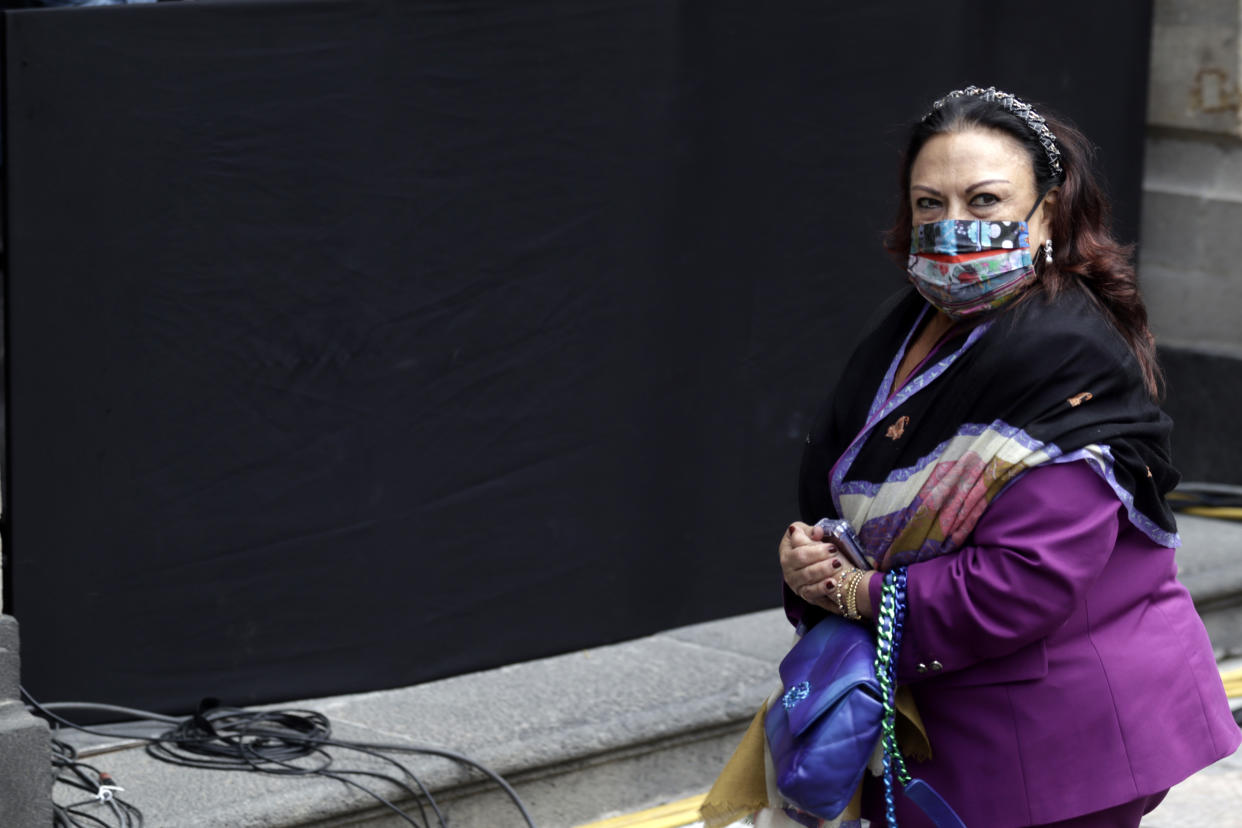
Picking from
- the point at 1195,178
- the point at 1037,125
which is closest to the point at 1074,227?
the point at 1037,125

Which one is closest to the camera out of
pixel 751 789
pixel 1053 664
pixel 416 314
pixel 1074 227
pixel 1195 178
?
pixel 1053 664

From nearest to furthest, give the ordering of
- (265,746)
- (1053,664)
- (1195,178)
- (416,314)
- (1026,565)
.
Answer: (1026,565)
(1053,664)
(265,746)
(416,314)
(1195,178)

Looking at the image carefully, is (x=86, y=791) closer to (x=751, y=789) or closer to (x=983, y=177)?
(x=751, y=789)

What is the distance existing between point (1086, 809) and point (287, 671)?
2.51 metres

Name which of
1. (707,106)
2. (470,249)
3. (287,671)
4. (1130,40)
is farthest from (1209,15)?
(287,671)

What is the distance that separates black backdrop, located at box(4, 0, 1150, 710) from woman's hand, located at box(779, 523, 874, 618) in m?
1.99

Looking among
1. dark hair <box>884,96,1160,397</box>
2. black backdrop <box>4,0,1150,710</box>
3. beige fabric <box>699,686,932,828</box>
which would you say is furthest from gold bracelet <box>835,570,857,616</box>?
black backdrop <box>4,0,1150,710</box>

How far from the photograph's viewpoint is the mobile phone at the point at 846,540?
289 centimetres

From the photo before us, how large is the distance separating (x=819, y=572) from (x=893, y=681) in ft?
0.70

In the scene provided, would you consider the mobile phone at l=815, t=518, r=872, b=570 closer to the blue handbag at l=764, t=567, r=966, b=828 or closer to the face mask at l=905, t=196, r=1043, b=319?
the blue handbag at l=764, t=567, r=966, b=828

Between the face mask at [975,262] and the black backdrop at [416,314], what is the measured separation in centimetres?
210

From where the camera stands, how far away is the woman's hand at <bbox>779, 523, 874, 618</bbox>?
9.27 feet

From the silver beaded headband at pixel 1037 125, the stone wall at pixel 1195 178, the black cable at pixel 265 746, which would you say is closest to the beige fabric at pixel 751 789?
the silver beaded headband at pixel 1037 125

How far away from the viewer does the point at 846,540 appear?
9.50 ft
